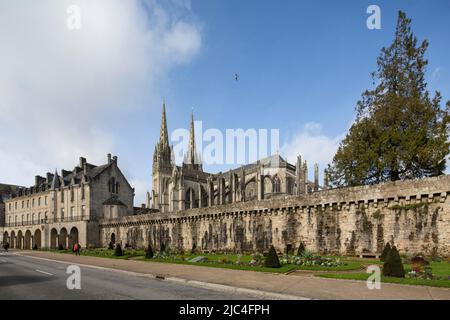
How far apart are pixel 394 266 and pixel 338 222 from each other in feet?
38.4

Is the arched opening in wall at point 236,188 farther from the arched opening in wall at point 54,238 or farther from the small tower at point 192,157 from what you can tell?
the small tower at point 192,157

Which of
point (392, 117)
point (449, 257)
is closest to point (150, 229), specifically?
point (392, 117)

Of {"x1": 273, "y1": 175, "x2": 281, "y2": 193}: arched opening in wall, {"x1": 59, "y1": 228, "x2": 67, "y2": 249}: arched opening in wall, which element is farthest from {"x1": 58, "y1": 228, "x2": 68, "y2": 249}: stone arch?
{"x1": 273, "y1": 175, "x2": 281, "y2": 193}: arched opening in wall

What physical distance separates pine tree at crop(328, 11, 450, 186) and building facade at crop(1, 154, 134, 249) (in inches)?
1550

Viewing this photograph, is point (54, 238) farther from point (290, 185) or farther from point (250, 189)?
point (290, 185)

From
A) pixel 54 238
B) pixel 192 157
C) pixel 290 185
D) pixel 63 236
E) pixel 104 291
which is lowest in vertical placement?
pixel 54 238

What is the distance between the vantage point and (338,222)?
85.7 ft

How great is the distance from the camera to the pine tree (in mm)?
28281

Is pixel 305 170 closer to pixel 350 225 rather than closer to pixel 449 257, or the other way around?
pixel 350 225

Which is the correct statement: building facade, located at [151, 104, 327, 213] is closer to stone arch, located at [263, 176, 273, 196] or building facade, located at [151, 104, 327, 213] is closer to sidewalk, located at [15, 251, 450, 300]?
stone arch, located at [263, 176, 273, 196]

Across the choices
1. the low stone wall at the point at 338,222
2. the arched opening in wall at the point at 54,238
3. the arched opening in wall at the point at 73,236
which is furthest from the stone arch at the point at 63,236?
the low stone wall at the point at 338,222

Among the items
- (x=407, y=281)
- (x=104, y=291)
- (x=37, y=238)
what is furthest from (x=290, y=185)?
(x=104, y=291)

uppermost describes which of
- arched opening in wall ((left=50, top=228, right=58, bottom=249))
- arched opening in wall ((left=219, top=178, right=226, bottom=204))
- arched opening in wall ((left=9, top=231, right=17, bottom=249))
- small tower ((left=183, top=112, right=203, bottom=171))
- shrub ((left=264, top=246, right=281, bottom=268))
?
small tower ((left=183, top=112, right=203, bottom=171))
